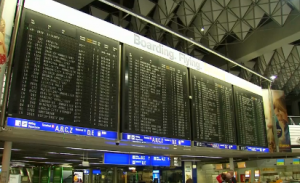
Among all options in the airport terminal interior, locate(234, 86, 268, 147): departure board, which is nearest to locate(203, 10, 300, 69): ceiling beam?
the airport terminal interior

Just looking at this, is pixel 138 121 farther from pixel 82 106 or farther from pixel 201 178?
pixel 201 178

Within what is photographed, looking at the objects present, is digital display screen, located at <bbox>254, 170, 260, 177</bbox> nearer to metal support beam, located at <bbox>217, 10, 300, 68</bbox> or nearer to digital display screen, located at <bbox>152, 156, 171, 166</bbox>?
metal support beam, located at <bbox>217, 10, 300, 68</bbox>

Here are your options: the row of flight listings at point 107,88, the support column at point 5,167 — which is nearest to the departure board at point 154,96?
the row of flight listings at point 107,88

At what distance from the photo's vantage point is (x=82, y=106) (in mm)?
6129

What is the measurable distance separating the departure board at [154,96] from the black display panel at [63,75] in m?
0.41

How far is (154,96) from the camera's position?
7.77m

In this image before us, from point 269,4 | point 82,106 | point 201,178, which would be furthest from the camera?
point 201,178

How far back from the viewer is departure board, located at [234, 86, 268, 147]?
10734 mm

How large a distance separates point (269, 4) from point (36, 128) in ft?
43.4

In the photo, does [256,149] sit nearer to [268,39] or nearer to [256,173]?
[268,39]

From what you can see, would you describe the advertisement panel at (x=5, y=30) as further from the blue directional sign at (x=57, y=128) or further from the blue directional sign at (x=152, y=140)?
the blue directional sign at (x=152, y=140)

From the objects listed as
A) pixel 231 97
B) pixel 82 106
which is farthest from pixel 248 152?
pixel 82 106

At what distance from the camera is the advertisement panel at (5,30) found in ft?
16.7

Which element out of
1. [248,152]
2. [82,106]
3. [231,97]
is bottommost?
[248,152]
